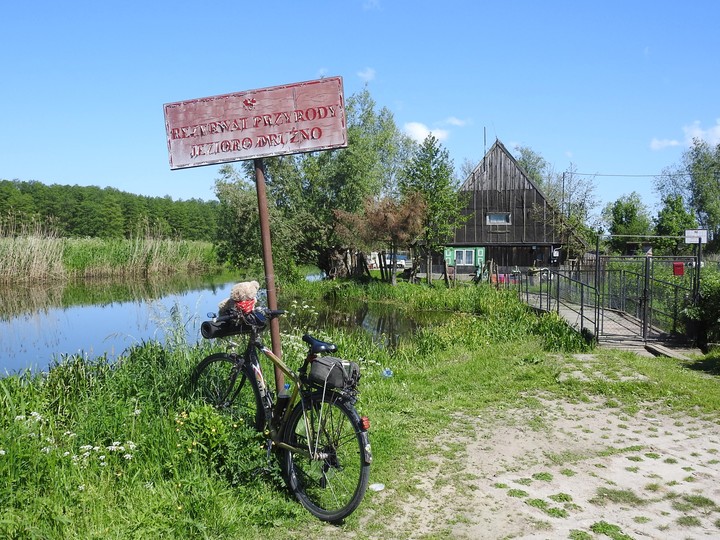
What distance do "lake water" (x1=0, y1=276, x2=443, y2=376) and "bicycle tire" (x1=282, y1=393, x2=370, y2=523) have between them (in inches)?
144

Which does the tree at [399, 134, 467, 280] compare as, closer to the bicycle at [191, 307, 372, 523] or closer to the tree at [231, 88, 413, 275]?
the tree at [231, 88, 413, 275]

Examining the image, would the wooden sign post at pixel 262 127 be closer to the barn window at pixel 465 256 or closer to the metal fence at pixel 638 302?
the metal fence at pixel 638 302

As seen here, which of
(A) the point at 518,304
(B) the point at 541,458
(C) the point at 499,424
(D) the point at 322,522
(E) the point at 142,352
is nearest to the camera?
(D) the point at 322,522

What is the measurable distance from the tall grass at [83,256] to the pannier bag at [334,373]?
25.0 metres

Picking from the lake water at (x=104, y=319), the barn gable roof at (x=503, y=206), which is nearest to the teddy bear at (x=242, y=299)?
the lake water at (x=104, y=319)

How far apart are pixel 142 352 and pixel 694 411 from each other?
239 inches

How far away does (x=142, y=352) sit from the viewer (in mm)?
6828

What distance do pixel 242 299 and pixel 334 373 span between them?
123cm

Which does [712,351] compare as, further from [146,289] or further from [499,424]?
[146,289]

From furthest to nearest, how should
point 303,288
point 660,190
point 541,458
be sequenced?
point 660,190 → point 303,288 → point 541,458

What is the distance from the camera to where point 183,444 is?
13.4 feet

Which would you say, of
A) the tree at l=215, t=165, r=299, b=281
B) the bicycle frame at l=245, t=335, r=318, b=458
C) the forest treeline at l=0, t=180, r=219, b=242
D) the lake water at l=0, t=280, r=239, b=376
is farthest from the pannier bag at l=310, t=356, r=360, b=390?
the forest treeline at l=0, t=180, r=219, b=242

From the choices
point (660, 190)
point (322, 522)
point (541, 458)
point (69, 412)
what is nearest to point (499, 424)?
point (541, 458)

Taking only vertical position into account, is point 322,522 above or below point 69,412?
below
